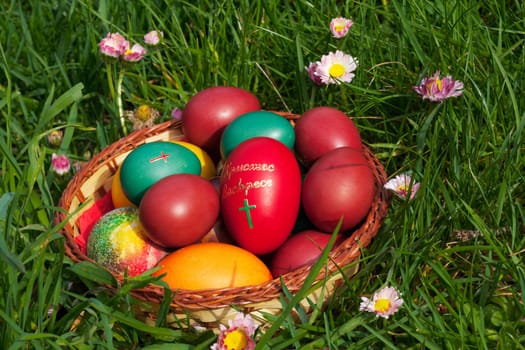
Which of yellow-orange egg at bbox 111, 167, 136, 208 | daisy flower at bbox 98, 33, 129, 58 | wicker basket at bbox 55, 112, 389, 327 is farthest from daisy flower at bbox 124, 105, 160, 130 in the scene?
wicker basket at bbox 55, 112, 389, 327

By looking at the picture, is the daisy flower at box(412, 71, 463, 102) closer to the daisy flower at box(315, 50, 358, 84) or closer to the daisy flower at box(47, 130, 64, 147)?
the daisy flower at box(315, 50, 358, 84)

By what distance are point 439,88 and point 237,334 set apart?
0.99 m

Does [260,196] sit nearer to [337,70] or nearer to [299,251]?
[299,251]

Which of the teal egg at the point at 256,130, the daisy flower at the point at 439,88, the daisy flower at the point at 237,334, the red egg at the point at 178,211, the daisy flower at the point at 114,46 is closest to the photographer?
the daisy flower at the point at 237,334

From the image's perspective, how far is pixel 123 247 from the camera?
2.23 meters

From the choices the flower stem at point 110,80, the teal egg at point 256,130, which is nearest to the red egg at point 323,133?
the teal egg at point 256,130

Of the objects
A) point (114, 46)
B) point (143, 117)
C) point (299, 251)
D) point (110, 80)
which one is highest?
point (114, 46)

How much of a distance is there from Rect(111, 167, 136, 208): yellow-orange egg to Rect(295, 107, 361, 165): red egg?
57cm

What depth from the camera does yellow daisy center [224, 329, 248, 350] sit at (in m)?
1.85

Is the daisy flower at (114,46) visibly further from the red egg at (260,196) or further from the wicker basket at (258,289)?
the red egg at (260,196)

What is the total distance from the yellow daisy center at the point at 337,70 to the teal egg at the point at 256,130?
0.80ft

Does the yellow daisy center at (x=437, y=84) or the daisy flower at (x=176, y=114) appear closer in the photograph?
the yellow daisy center at (x=437, y=84)

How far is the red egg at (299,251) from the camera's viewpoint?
2172 mm

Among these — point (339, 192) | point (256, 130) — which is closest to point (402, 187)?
point (339, 192)
